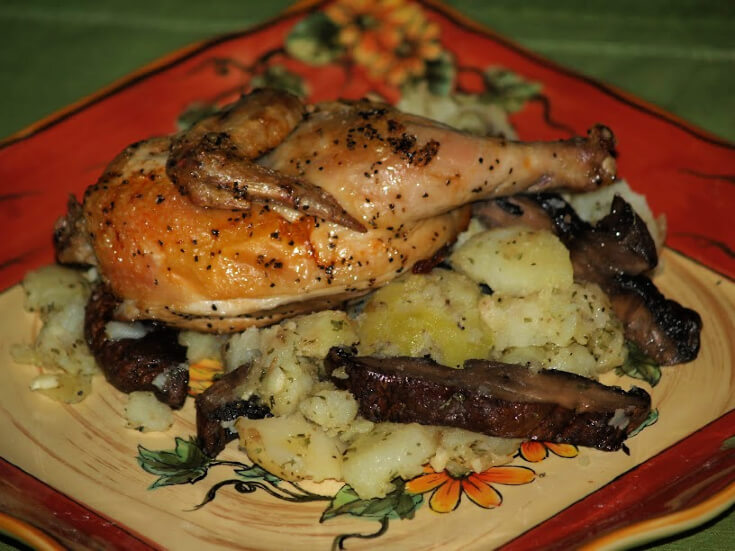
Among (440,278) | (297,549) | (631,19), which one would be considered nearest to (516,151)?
(440,278)

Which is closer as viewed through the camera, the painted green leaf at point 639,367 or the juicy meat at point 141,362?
the juicy meat at point 141,362

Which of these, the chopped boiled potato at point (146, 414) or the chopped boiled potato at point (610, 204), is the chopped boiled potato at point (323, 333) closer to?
the chopped boiled potato at point (146, 414)

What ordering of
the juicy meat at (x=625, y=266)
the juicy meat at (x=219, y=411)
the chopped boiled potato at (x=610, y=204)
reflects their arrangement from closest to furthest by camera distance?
the juicy meat at (x=219, y=411), the juicy meat at (x=625, y=266), the chopped boiled potato at (x=610, y=204)

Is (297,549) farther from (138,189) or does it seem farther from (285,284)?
(138,189)

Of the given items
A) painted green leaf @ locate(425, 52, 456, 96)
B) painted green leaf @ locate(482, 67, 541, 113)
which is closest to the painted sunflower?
painted green leaf @ locate(482, 67, 541, 113)

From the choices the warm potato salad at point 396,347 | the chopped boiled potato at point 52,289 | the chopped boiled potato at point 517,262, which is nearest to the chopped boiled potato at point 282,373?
the warm potato salad at point 396,347

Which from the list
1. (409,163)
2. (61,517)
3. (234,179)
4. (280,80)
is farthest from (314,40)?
(61,517)

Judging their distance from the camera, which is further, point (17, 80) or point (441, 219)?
point (17, 80)
